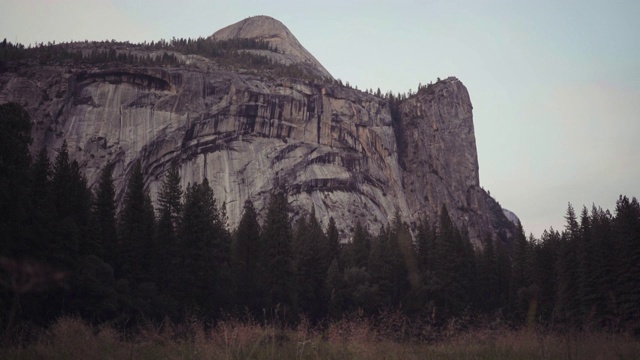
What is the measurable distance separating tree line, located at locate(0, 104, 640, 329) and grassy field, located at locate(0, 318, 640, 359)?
20.6ft

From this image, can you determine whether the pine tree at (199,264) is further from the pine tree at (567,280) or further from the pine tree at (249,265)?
the pine tree at (567,280)

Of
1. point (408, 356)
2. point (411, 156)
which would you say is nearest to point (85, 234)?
point (408, 356)

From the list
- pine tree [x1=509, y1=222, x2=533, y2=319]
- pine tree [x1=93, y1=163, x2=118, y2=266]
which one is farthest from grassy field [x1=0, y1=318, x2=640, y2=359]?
pine tree [x1=509, y1=222, x2=533, y2=319]

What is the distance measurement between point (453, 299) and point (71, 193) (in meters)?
42.5

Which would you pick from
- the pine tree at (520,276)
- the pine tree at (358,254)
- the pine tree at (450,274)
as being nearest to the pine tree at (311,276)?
the pine tree at (358,254)

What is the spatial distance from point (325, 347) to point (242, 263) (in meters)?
45.9

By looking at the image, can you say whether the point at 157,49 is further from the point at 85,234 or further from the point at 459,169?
the point at 85,234

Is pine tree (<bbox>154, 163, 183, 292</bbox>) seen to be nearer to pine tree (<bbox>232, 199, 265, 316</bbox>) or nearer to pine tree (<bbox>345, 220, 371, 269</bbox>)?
pine tree (<bbox>232, 199, 265, 316</bbox>)

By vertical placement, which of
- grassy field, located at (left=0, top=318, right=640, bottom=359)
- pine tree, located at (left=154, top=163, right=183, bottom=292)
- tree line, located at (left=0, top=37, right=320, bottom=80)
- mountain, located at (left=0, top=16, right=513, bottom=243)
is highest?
tree line, located at (left=0, top=37, right=320, bottom=80)

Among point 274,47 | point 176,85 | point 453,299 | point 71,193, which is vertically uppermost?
point 274,47

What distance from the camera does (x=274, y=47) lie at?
196875 mm

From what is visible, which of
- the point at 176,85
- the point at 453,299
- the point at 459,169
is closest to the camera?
the point at 453,299

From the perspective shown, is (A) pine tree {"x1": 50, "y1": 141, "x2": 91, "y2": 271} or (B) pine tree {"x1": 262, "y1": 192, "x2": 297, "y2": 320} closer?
(A) pine tree {"x1": 50, "y1": 141, "x2": 91, "y2": 271}

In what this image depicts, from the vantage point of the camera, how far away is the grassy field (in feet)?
28.5
